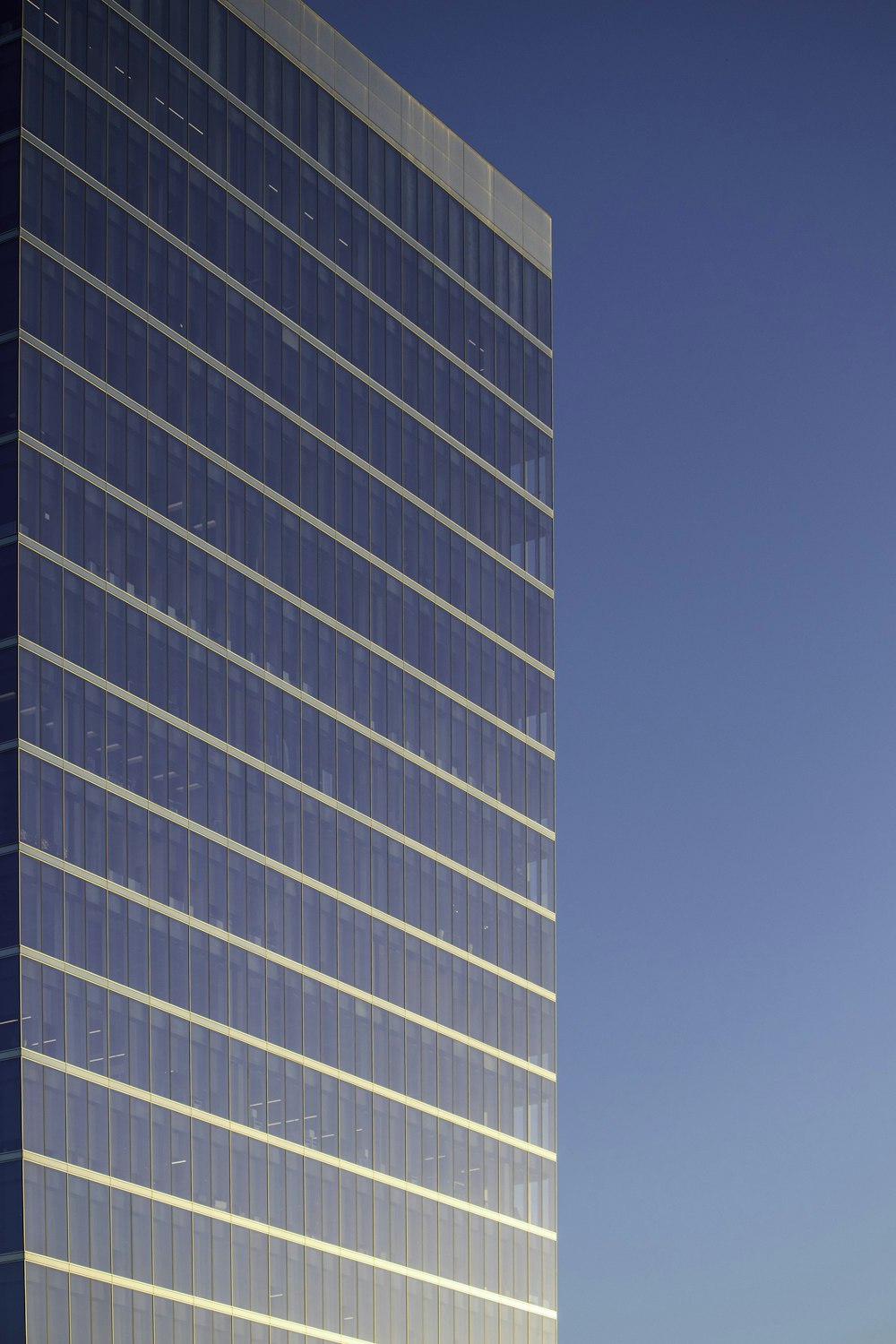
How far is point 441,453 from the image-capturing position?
14638cm

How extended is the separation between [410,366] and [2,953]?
51311 mm

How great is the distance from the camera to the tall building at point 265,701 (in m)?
111

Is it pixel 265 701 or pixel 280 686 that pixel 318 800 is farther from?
pixel 265 701

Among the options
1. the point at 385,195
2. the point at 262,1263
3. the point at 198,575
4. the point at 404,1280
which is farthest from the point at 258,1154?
the point at 385,195

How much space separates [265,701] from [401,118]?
4114 centimetres

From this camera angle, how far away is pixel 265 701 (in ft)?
415

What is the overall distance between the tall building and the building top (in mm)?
323

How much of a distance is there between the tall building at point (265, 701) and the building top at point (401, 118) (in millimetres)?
323

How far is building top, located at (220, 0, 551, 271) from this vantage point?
445ft

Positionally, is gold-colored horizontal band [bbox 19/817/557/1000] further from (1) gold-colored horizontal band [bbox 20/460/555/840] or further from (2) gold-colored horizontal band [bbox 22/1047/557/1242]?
(1) gold-colored horizontal band [bbox 20/460/555/840]

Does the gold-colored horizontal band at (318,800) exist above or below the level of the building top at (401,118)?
below

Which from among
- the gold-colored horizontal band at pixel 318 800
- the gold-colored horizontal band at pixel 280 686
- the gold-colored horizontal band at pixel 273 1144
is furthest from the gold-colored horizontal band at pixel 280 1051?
the gold-colored horizontal band at pixel 280 686

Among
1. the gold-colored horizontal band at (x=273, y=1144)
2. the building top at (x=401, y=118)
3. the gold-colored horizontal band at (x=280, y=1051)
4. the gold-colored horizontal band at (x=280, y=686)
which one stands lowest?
the gold-colored horizontal band at (x=273, y=1144)

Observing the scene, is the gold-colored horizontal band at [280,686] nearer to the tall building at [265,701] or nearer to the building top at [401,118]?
the tall building at [265,701]
